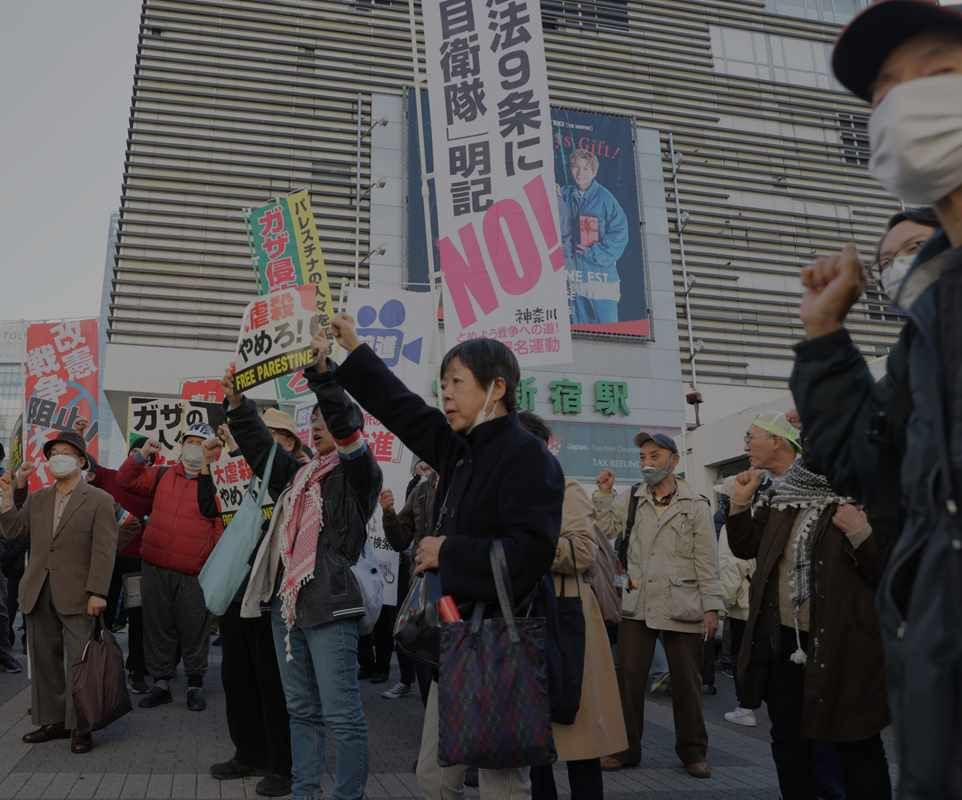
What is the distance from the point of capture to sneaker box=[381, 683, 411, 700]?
7609 millimetres

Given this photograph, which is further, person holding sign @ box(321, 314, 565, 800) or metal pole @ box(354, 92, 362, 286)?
metal pole @ box(354, 92, 362, 286)

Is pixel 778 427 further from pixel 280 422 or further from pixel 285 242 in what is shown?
pixel 285 242

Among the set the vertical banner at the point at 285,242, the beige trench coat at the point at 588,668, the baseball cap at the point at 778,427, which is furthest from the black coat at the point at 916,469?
the vertical banner at the point at 285,242

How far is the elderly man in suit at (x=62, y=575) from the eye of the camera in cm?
552

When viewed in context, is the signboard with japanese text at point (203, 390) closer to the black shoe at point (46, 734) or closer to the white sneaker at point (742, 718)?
the black shoe at point (46, 734)

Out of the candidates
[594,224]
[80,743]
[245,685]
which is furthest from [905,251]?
[594,224]

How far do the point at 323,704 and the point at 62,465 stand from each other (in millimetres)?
3271

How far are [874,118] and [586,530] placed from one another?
2.57 meters

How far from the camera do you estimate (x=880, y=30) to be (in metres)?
1.48

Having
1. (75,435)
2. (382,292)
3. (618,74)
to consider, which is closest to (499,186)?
(382,292)

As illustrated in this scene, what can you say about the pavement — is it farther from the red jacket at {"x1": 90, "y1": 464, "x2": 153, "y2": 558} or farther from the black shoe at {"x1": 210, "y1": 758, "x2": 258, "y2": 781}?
the red jacket at {"x1": 90, "y1": 464, "x2": 153, "y2": 558}

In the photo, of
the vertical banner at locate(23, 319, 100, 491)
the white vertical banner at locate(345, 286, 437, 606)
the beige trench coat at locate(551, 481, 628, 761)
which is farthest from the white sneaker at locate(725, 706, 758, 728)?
the vertical banner at locate(23, 319, 100, 491)

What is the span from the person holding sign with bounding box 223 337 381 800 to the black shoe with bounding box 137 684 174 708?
348 cm

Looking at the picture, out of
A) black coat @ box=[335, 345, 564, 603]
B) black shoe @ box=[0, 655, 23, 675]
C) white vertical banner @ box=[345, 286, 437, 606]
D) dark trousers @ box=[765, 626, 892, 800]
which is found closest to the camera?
black coat @ box=[335, 345, 564, 603]
